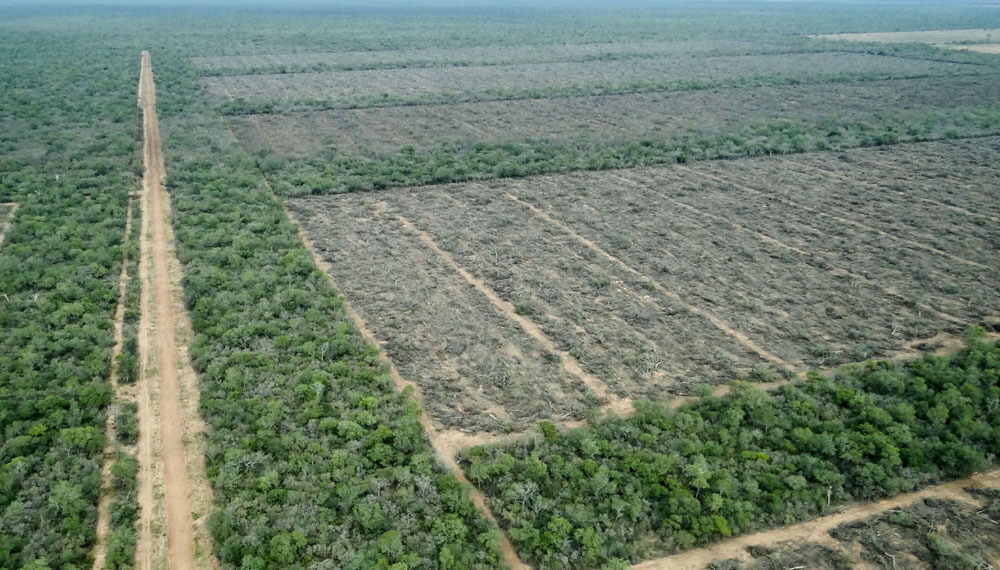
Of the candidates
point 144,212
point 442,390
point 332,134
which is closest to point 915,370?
point 442,390

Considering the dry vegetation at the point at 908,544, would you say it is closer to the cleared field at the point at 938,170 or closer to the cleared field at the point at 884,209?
the cleared field at the point at 884,209

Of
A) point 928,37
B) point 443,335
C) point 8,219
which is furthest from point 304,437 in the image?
point 928,37

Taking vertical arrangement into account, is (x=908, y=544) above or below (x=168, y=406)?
below

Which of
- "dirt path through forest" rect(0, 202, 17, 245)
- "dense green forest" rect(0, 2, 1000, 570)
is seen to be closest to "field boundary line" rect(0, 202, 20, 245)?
"dirt path through forest" rect(0, 202, 17, 245)

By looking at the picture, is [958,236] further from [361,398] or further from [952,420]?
[361,398]

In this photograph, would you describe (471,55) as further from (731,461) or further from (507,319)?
(731,461)

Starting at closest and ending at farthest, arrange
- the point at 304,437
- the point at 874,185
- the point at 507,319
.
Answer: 1. the point at 304,437
2. the point at 507,319
3. the point at 874,185
